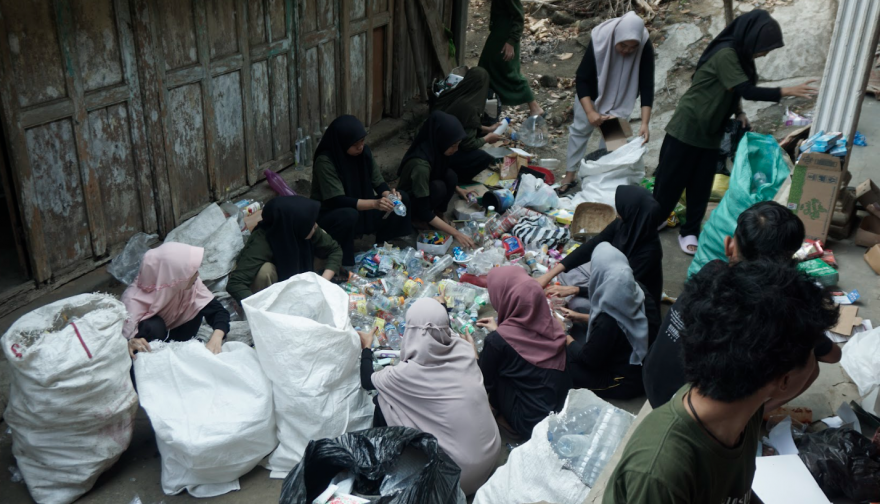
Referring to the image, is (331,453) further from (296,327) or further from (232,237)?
(232,237)

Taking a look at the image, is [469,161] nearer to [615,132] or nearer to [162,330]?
[615,132]

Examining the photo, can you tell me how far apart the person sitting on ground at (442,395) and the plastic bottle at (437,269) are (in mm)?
1845

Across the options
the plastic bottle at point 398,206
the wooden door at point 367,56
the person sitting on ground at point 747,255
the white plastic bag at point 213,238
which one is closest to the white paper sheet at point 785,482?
the person sitting on ground at point 747,255

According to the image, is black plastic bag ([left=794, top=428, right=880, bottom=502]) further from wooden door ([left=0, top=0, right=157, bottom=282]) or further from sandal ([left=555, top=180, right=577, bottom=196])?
wooden door ([left=0, top=0, right=157, bottom=282])

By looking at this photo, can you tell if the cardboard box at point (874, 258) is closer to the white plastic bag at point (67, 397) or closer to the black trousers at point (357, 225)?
the black trousers at point (357, 225)

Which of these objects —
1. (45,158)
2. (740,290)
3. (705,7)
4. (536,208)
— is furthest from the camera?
(705,7)

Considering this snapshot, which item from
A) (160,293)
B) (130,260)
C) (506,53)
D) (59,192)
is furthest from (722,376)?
(506,53)

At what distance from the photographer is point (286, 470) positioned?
3488 mm

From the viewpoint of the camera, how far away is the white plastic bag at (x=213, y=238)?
15.3ft

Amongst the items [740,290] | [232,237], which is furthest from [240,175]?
[740,290]

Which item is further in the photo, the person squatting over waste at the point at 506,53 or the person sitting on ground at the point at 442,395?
the person squatting over waste at the point at 506,53

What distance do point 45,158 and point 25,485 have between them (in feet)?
5.76

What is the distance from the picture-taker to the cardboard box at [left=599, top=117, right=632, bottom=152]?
6.29 metres

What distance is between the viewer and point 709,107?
5.26 metres
